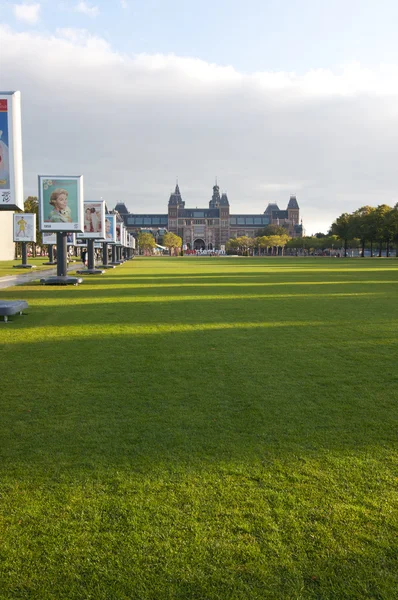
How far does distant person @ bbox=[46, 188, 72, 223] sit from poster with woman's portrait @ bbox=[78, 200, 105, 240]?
317 inches

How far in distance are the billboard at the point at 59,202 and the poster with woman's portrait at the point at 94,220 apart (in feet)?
26.3

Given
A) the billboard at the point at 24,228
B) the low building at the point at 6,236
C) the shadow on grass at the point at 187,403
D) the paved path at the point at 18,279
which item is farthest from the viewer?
the low building at the point at 6,236

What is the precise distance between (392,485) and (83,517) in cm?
206

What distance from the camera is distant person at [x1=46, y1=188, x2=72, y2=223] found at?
23.0 m

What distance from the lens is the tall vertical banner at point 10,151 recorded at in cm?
1185

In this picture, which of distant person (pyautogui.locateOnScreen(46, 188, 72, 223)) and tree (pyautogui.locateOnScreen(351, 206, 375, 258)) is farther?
tree (pyautogui.locateOnScreen(351, 206, 375, 258))

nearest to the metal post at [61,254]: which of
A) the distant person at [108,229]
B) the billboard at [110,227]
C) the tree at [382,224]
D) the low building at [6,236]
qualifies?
the distant person at [108,229]

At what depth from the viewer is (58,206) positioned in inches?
907

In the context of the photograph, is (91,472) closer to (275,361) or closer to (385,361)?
(275,361)

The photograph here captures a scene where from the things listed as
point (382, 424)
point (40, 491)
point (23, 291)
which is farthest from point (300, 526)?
point (23, 291)

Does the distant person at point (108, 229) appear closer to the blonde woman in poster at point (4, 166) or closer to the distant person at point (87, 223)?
the distant person at point (87, 223)

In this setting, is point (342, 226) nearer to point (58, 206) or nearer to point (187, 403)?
point (58, 206)

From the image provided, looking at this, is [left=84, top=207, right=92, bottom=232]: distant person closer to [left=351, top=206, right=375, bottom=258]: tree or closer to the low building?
the low building

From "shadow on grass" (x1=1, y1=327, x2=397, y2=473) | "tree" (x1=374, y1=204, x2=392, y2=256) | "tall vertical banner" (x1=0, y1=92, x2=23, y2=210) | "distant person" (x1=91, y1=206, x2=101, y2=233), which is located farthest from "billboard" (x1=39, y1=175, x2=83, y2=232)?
"tree" (x1=374, y1=204, x2=392, y2=256)
